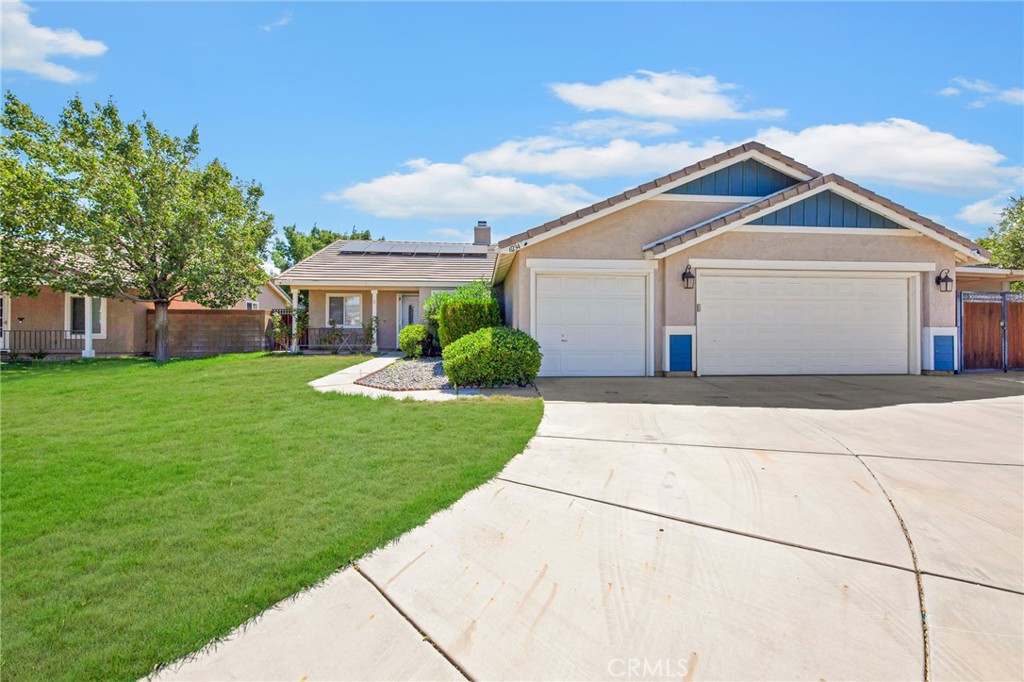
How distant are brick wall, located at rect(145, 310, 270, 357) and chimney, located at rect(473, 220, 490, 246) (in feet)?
36.4

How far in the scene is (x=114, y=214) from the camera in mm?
16219

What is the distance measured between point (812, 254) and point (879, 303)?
2168mm

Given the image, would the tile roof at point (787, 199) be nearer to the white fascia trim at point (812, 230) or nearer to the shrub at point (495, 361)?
the white fascia trim at point (812, 230)

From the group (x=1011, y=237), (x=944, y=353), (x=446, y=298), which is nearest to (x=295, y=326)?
(x=446, y=298)

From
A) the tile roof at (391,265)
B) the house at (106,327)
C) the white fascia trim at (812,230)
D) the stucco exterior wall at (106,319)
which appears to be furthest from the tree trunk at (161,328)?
the white fascia trim at (812,230)

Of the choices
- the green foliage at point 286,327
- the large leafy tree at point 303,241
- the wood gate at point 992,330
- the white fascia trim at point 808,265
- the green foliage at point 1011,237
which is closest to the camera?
the white fascia trim at point 808,265

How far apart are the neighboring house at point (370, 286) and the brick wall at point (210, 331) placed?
2.96 meters

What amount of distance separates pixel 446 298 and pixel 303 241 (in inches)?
1359

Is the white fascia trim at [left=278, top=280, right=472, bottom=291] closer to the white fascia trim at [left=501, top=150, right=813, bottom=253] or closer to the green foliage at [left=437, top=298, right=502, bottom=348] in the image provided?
the green foliage at [left=437, top=298, right=502, bottom=348]

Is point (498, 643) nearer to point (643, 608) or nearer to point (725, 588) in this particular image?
point (643, 608)

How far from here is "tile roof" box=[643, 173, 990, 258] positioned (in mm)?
10812

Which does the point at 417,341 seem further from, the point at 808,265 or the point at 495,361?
the point at 808,265

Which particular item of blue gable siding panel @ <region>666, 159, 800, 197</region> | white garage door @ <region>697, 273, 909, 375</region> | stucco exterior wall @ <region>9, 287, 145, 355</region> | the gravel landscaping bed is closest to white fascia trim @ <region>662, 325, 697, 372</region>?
white garage door @ <region>697, 273, 909, 375</region>

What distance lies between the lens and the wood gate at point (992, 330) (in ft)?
41.2
